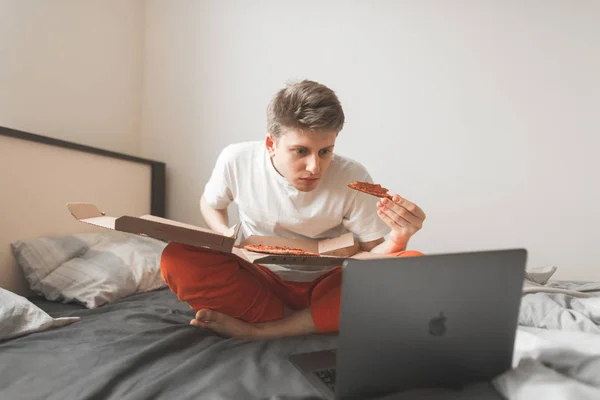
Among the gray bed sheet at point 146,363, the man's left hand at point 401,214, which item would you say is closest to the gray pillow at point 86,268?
the gray bed sheet at point 146,363

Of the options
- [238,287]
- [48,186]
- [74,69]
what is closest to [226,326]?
[238,287]

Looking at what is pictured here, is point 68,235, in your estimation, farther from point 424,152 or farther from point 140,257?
point 424,152

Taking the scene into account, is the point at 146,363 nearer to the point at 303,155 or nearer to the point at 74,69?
the point at 303,155

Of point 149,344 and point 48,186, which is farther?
point 48,186

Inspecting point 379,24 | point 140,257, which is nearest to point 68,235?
point 140,257

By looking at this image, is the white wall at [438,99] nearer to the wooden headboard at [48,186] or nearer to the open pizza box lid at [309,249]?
the wooden headboard at [48,186]

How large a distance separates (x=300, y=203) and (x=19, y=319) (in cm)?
74

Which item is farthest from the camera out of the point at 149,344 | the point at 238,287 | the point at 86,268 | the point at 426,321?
the point at 86,268

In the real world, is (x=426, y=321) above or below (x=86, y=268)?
above

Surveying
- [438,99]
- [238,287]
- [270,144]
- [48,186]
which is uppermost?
[438,99]

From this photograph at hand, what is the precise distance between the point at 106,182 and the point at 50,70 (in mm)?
488

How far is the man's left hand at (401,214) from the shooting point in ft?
3.12

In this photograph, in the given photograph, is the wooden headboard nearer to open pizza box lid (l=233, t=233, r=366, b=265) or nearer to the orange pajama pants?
the orange pajama pants

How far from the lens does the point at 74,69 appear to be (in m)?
1.84
